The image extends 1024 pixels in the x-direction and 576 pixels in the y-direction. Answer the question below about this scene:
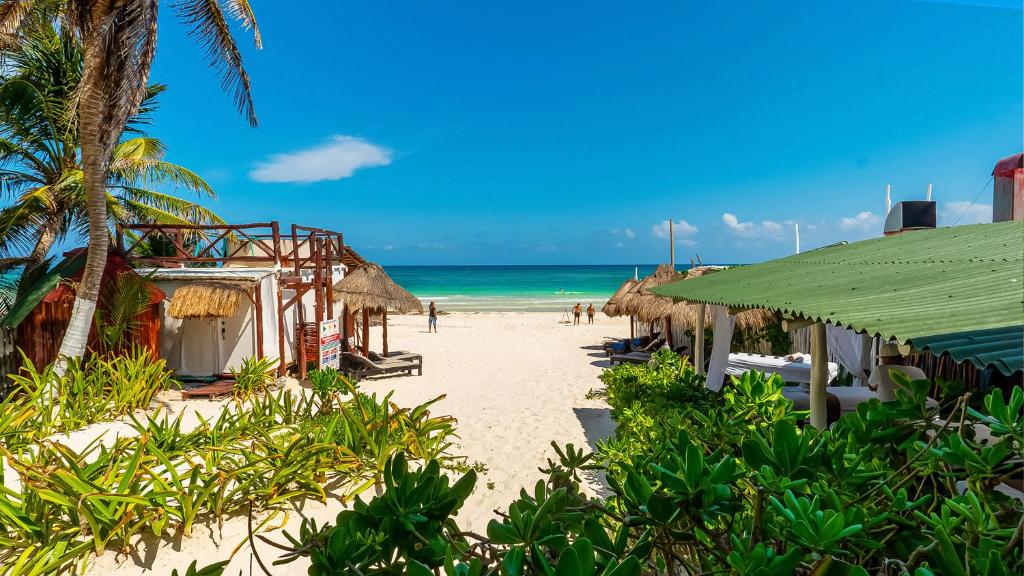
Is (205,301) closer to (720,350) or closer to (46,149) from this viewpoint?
(46,149)

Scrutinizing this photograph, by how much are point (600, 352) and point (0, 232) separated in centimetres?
1484

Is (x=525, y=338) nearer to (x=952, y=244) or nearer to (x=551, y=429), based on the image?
(x=551, y=429)

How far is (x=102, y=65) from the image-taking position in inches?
258

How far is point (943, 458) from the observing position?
1.29 meters

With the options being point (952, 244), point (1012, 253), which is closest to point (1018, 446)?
point (1012, 253)

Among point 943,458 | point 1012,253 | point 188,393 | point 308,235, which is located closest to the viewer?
point 943,458

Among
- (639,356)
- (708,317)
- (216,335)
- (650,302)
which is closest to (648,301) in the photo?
(650,302)

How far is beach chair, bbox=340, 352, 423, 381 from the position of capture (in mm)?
11383

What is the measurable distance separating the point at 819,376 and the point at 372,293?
34.7 ft

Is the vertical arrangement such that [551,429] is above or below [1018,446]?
below

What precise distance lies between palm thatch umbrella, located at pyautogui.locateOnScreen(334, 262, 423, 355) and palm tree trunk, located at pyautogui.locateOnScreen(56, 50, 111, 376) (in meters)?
5.84

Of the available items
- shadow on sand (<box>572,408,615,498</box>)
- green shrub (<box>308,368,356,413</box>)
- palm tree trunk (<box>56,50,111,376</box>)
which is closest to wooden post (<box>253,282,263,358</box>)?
green shrub (<box>308,368,356,413</box>)

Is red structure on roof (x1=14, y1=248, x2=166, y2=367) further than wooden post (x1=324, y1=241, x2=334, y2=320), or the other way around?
wooden post (x1=324, y1=241, x2=334, y2=320)

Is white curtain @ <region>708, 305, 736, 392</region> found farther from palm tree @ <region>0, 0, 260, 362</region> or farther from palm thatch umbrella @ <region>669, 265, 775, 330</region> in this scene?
palm tree @ <region>0, 0, 260, 362</region>
